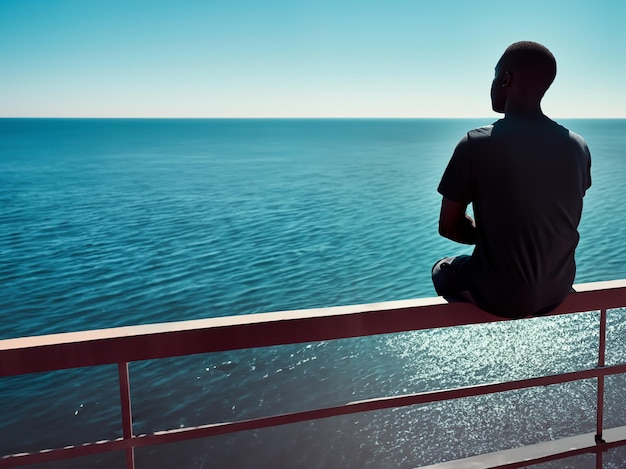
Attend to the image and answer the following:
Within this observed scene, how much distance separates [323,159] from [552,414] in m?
36.7

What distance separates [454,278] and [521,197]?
10.1 inches

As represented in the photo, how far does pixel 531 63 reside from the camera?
1456 millimetres

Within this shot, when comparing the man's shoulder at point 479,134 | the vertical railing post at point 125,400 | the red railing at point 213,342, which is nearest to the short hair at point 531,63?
the man's shoulder at point 479,134

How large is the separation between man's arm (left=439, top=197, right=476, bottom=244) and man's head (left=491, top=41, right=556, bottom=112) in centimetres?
30

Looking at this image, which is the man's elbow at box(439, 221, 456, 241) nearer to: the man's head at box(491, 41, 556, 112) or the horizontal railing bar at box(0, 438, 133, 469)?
the man's head at box(491, 41, 556, 112)

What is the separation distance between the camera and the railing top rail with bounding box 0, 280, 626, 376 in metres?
1.06

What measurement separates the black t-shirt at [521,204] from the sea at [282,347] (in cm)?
585

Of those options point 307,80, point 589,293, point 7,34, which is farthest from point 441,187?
point 307,80

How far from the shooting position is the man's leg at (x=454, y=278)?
4.70 ft

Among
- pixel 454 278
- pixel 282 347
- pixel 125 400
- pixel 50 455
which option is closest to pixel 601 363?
pixel 454 278

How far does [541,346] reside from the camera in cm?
954

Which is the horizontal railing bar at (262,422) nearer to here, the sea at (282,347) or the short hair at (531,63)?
the short hair at (531,63)

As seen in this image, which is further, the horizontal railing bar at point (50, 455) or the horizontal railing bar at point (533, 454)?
the horizontal railing bar at point (533, 454)

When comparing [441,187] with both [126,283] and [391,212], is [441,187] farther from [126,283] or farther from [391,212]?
[391,212]
